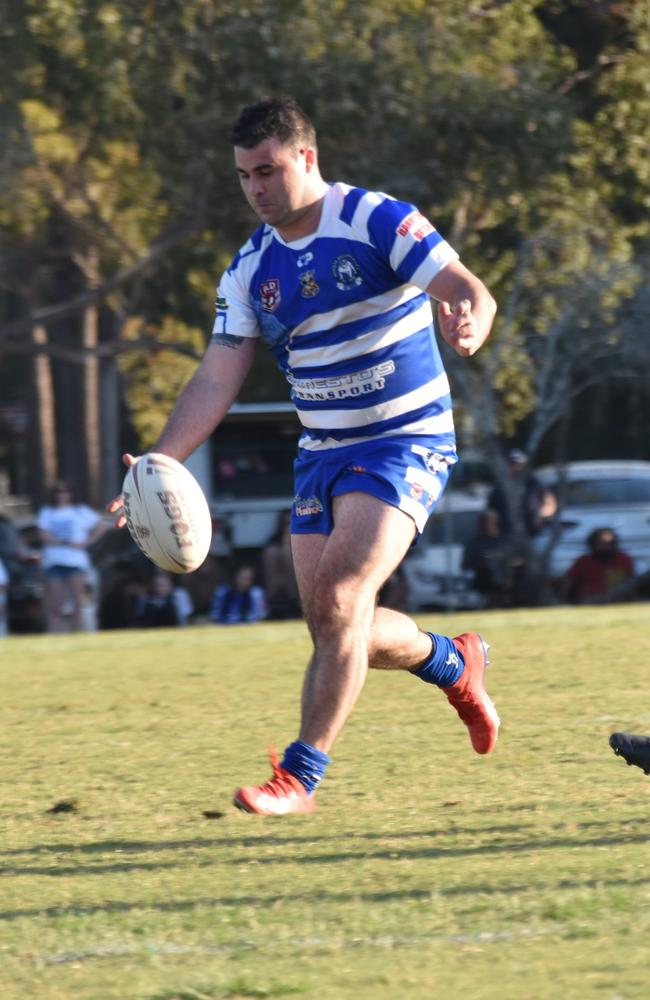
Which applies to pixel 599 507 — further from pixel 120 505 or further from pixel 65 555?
pixel 120 505

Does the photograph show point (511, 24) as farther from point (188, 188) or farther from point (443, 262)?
point (443, 262)

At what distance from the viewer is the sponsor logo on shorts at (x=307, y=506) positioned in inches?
216

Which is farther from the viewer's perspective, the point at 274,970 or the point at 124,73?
the point at 124,73

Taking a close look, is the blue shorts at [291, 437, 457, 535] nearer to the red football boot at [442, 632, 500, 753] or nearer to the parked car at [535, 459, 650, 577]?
the red football boot at [442, 632, 500, 753]

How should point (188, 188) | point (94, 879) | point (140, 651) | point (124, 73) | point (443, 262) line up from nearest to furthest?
1. point (94, 879)
2. point (443, 262)
3. point (140, 651)
4. point (124, 73)
5. point (188, 188)

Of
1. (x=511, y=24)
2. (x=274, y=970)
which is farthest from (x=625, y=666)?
(x=511, y=24)

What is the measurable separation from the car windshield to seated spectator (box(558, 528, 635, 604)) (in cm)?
115

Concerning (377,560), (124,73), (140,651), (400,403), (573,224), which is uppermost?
(124,73)

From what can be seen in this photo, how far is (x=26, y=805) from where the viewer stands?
5758 mm

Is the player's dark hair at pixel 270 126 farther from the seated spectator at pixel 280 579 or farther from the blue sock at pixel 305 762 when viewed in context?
the seated spectator at pixel 280 579

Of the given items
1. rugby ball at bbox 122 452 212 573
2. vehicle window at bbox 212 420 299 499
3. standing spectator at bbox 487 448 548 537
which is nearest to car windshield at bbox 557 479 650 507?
standing spectator at bbox 487 448 548 537

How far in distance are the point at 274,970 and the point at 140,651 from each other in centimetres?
891

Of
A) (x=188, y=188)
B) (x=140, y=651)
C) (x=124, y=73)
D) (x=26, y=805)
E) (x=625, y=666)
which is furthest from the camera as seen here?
(x=188, y=188)

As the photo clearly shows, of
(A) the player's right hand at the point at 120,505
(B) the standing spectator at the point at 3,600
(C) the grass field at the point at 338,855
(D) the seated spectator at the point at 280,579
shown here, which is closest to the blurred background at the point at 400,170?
(D) the seated spectator at the point at 280,579
